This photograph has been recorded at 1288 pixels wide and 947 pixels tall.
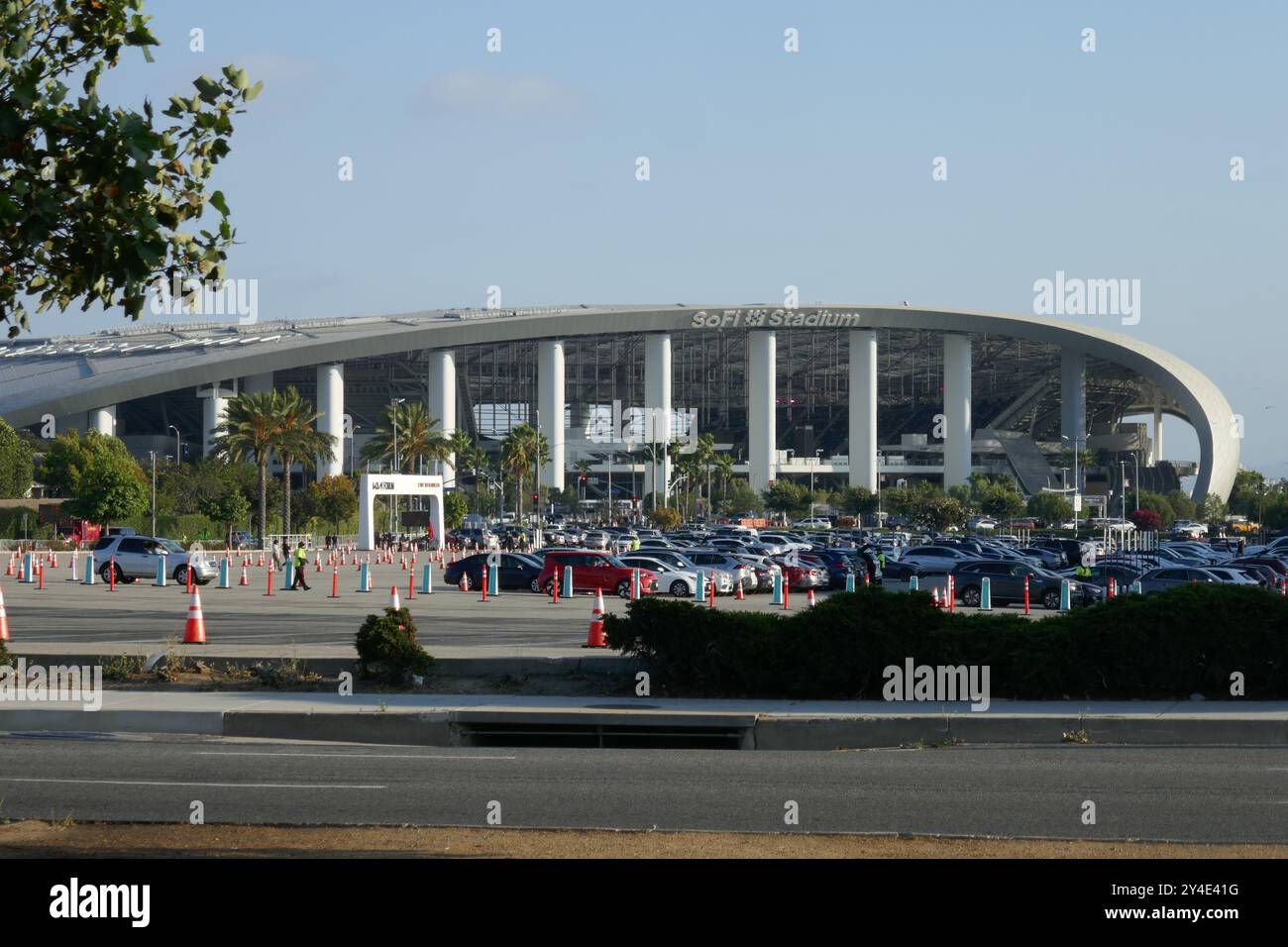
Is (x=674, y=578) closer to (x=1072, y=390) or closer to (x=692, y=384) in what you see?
(x=1072, y=390)

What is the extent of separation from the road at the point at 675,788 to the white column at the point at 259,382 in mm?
117121

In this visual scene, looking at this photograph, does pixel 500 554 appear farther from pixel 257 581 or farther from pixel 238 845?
pixel 238 845

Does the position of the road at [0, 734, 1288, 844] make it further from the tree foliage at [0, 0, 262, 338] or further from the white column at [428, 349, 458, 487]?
the white column at [428, 349, 458, 487]

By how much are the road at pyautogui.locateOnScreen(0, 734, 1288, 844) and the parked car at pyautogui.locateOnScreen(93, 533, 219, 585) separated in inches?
1330

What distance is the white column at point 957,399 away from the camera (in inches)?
5586

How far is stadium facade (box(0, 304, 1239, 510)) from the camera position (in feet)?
429

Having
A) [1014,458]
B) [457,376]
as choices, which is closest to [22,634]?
[457,376]

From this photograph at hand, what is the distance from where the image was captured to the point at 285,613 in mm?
36406

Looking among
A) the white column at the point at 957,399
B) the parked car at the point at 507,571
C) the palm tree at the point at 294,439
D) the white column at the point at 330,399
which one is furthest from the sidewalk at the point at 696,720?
the white column at the point at 957,399

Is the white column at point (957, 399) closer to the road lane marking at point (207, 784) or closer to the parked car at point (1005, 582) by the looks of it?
the parked car at point (1005, 582)

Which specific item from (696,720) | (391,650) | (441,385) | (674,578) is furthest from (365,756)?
(441,385)

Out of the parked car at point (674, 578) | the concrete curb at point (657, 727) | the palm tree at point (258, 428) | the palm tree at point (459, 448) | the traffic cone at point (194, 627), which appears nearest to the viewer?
the concrete curb at point (657, 727)
